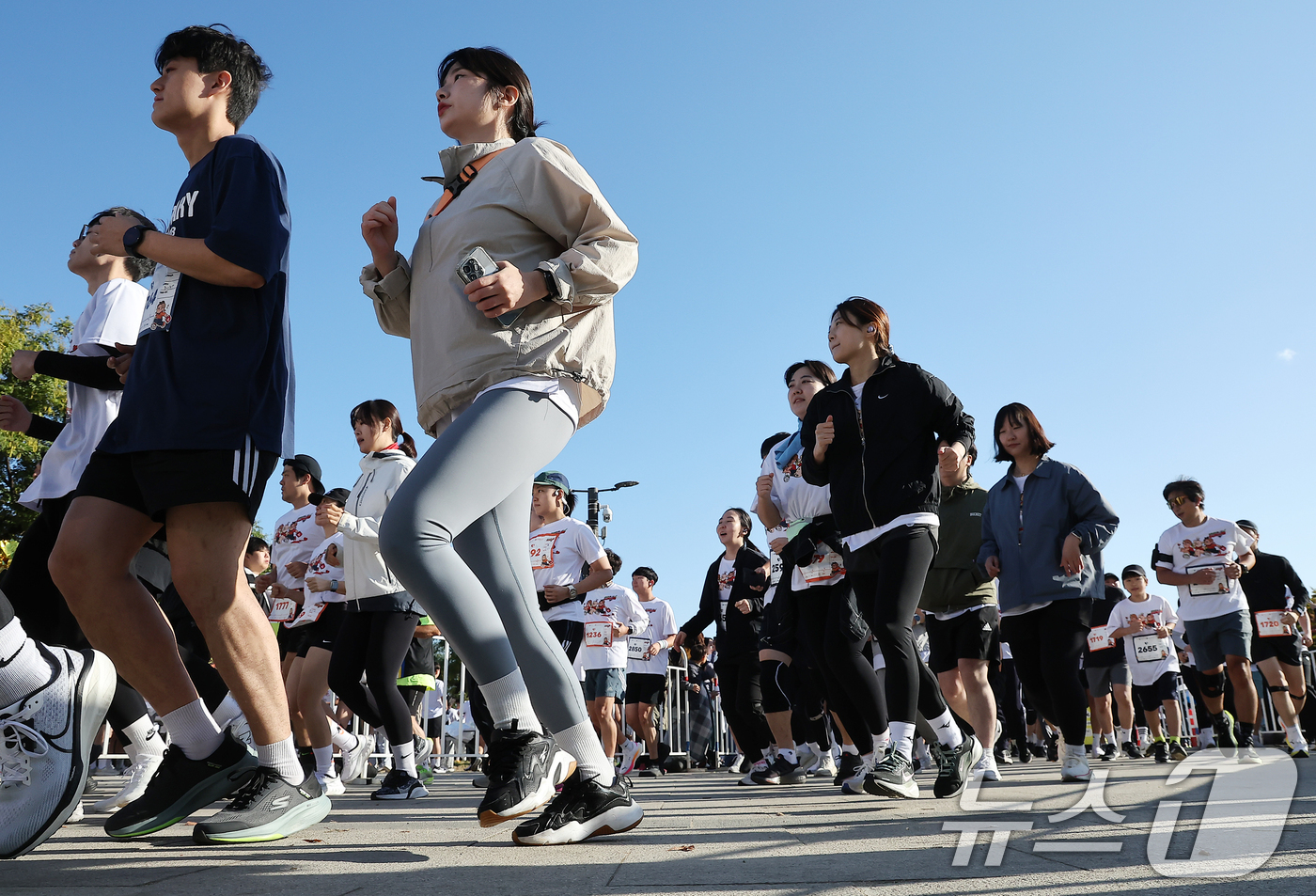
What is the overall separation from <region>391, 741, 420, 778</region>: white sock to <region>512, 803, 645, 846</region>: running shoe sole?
12.2ft

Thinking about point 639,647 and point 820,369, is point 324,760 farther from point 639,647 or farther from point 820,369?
point 639,647

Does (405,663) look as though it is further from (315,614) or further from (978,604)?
(978,604)

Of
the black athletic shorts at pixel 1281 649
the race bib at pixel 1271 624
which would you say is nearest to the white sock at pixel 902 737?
the black athletic shorts at pixel 1281 649

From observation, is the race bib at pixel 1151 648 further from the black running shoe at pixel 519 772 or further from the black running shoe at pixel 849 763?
the black running shoe at pixel 519 772

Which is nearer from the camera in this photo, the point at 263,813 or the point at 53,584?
the point at 263,813

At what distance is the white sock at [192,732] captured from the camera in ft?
9.77

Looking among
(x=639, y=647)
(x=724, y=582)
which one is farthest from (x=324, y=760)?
(x=639, y=647)

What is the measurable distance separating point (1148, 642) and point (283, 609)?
10.5 m

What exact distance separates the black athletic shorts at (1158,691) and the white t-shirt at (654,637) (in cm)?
623

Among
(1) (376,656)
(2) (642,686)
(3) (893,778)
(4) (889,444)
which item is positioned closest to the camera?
(3) (893,778)

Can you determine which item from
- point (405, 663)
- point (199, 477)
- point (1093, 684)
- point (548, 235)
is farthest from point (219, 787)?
point (1093, 684)

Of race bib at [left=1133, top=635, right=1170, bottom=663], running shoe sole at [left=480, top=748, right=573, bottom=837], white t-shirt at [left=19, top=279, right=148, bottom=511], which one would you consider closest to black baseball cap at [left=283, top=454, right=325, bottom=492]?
white t-shirt at [left=19, top=279, right=148, bottom=511]

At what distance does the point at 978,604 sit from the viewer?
639 centimetres

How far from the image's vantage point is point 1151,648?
13055 millimetres
